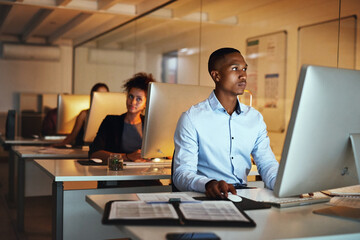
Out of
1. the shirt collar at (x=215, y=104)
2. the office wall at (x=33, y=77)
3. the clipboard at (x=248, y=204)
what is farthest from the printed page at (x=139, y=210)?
the office wall at (x=33, y=77)

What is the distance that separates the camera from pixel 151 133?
3.02 m

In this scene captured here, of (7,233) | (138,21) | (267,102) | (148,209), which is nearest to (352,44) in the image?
(267,102)

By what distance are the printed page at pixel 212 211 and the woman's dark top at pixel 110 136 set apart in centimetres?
196

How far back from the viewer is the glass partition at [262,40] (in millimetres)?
3758

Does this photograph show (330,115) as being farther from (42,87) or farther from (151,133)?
(42,87)

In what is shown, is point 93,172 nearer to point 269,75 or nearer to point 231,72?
point 231,72

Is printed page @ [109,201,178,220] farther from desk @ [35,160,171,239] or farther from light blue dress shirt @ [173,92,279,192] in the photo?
desk @ [35,160,171,239]

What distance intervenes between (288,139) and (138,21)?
20.6 ft

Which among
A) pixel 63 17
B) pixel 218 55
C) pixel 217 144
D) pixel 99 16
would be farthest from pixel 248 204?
→ pixel 63 17

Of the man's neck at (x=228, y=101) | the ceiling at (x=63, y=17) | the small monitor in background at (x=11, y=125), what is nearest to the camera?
the man's neck at (x=228, y=101)

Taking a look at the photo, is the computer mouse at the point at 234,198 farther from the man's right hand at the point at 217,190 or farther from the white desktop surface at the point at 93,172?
the white desktop surface at the point at 93,172

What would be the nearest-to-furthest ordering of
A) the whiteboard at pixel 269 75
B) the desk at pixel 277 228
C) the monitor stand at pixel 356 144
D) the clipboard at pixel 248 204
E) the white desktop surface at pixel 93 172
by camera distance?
1. the desk at pixel 277 228
2. the monitor stand at pixel 356 144
3. the clipboard at pixel 248 204
4. the white desktop surface at pixel 93 172
5. the whiteboard at pixel 269 75

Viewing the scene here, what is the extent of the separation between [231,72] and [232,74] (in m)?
0.01

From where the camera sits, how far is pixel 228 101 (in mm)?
2514
